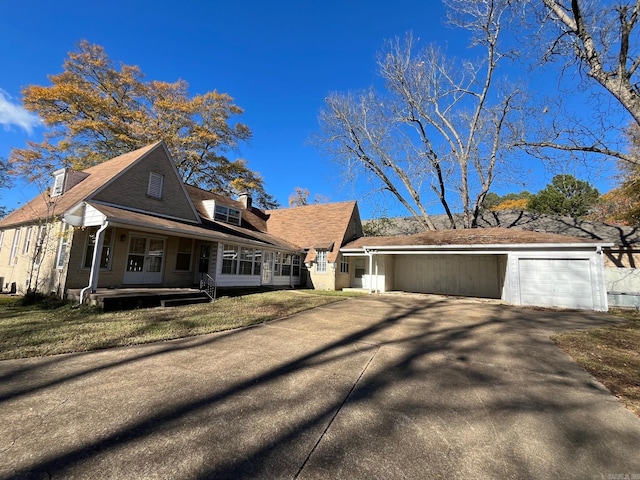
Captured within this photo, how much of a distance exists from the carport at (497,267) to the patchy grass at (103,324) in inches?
321

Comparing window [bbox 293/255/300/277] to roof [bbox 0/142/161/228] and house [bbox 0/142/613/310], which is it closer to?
house [bbox 0/142/613/310]

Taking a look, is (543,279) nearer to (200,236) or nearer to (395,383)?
(395,383)

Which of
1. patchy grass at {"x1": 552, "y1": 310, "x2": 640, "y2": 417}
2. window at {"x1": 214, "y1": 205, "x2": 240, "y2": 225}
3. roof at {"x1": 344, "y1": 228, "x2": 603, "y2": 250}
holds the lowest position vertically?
patchy grass at {"x1": 552, "y1": 310, "x2": 640, "y2": 417}

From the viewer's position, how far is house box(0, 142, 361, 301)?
9602 millimetres

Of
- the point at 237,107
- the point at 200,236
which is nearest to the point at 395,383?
the point at 200,236

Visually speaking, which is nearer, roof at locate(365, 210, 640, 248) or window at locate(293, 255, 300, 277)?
roof at locate(365, 210, 640, 248)

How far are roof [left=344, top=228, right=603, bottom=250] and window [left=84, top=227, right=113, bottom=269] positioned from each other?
11.8m

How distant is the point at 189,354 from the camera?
479cm

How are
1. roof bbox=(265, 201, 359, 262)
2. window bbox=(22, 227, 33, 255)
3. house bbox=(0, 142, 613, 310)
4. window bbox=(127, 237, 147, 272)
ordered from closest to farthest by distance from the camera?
house bbox=(0, 142, 613, 310) → window bbox=(127, 237, 147, 272) → window bbox=(22, 227, 33, 255) → roof bbox=(265, 201, 359, 262)

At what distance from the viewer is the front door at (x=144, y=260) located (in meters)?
11.0

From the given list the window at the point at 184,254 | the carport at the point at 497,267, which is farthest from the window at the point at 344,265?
the window at the point at 184,254

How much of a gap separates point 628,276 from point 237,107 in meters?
28.3

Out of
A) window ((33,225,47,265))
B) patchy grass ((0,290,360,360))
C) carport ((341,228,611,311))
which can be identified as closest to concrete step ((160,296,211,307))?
patchy grass ((0,290,360,360))

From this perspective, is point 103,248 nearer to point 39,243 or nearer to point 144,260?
point 144,260
